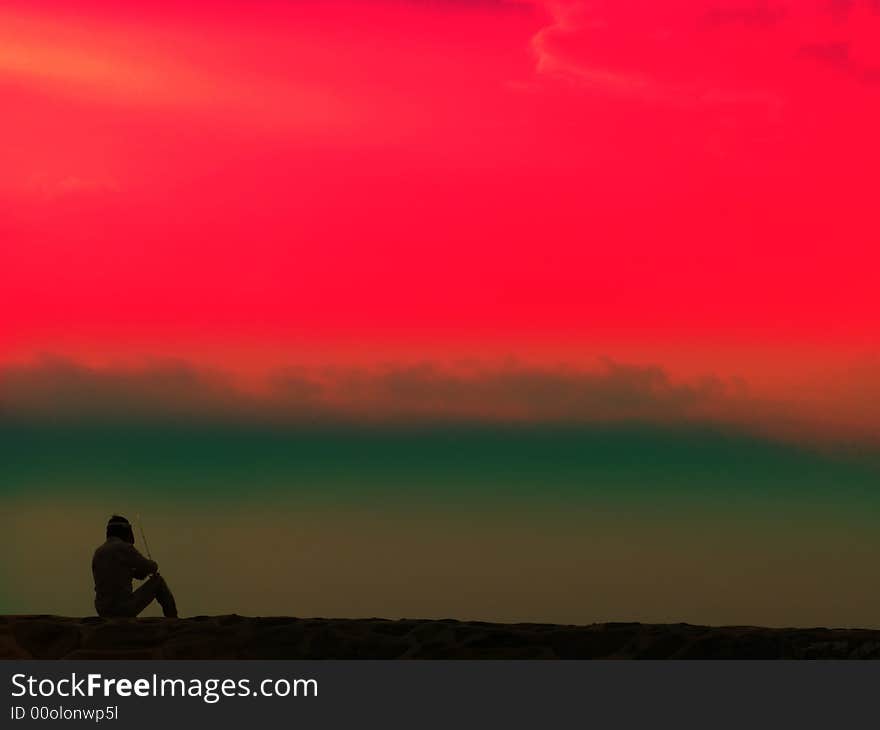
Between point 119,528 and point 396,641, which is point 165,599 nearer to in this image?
point 119,528

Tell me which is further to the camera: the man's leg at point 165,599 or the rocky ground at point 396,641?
the man's leg at point 165,599

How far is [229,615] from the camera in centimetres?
2458

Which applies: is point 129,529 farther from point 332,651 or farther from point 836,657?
point 836,657

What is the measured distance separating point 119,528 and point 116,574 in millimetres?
671

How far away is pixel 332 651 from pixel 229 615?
1.80 meters

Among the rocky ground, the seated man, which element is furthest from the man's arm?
the rocky ground

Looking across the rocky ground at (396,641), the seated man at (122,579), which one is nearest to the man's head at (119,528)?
the seated man at (122,579)

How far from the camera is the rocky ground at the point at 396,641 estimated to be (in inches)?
922

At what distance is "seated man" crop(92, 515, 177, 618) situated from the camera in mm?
25359

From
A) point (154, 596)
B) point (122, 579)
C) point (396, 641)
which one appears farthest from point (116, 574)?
point (396, 641)

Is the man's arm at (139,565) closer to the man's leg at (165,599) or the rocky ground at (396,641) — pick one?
the man's leg at (165,599)
